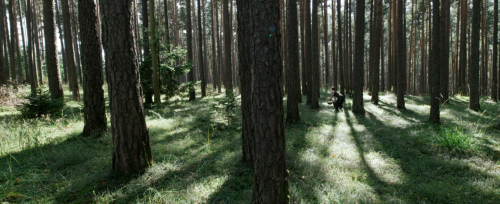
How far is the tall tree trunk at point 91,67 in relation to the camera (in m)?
5.84

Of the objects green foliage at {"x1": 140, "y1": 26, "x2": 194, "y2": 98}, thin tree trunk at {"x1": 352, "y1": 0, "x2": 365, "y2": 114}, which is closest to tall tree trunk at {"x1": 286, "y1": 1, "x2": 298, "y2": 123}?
thin tree trunk at {"x1": 352, "y1": 0, "x2": 365, "y2": 114}

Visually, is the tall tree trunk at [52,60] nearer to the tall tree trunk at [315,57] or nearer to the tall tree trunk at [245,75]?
the tall tree trunk at [245,75]

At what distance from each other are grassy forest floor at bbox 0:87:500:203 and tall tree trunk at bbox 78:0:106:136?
1.64 ft

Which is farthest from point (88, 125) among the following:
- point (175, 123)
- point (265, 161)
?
point (265, 161)

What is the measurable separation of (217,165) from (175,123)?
3758 millimetres

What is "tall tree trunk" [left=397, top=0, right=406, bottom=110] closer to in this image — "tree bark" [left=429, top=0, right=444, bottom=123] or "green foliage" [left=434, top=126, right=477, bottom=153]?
"tree bark" [left=429, top=0, right=444, bottom=123]

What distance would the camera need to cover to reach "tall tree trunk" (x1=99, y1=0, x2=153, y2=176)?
392cm

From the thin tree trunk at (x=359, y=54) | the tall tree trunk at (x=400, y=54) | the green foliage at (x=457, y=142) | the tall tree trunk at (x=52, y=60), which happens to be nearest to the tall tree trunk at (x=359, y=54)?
the thin tree trunk at (x=359, y=54)

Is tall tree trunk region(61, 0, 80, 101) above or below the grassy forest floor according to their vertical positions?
above

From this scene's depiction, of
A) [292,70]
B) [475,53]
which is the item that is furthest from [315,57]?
[475,53]

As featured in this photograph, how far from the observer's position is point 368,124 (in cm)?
927

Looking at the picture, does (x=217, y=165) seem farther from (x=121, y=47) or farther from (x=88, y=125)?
(x=88, y=125)

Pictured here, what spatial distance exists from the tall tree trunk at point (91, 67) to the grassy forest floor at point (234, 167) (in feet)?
1.64

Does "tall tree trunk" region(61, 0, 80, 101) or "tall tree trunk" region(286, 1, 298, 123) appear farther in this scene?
"tall tree trunk" region(61, 0, 80, 101)
